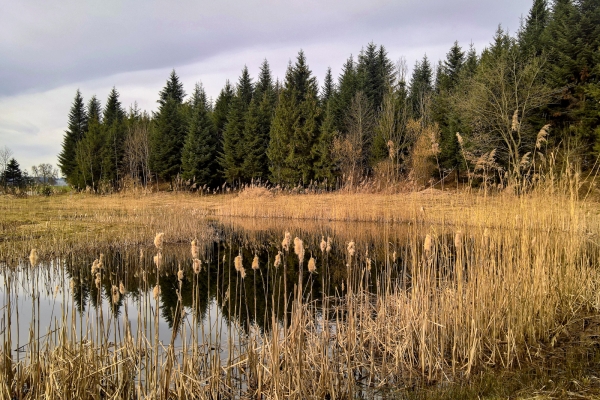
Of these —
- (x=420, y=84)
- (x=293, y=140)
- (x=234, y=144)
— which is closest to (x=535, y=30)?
(x=420, y=84)

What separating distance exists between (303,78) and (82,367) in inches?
1261

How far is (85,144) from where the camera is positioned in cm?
3484

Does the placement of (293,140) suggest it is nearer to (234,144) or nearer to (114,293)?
(234,144)

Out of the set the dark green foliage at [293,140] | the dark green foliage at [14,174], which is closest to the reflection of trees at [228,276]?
the dark green foliage at [293,140]

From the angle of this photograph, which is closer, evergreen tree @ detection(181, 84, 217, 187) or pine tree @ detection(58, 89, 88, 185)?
evergreen tree @ detection(181, 84, 217, 187)

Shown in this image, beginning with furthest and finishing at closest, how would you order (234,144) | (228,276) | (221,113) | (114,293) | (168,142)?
A: (221,113) < (168,142) < (234,144) < (228,276) < (114,293)

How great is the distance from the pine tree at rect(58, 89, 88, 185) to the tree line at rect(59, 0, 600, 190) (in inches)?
5.4

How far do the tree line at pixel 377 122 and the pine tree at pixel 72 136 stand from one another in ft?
0.45

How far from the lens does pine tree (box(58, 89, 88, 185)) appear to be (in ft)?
131

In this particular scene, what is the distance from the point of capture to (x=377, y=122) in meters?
32.0

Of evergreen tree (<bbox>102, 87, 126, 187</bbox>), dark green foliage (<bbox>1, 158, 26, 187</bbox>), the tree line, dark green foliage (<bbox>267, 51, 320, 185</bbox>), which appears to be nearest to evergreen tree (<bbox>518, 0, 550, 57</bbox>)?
the tree line

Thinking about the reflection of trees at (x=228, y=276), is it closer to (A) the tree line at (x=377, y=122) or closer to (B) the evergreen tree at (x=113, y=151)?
(A) the tree line at (x=377, y=122)

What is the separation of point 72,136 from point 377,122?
3190cm

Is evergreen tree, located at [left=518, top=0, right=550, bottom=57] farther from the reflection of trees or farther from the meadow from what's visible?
the meadow
